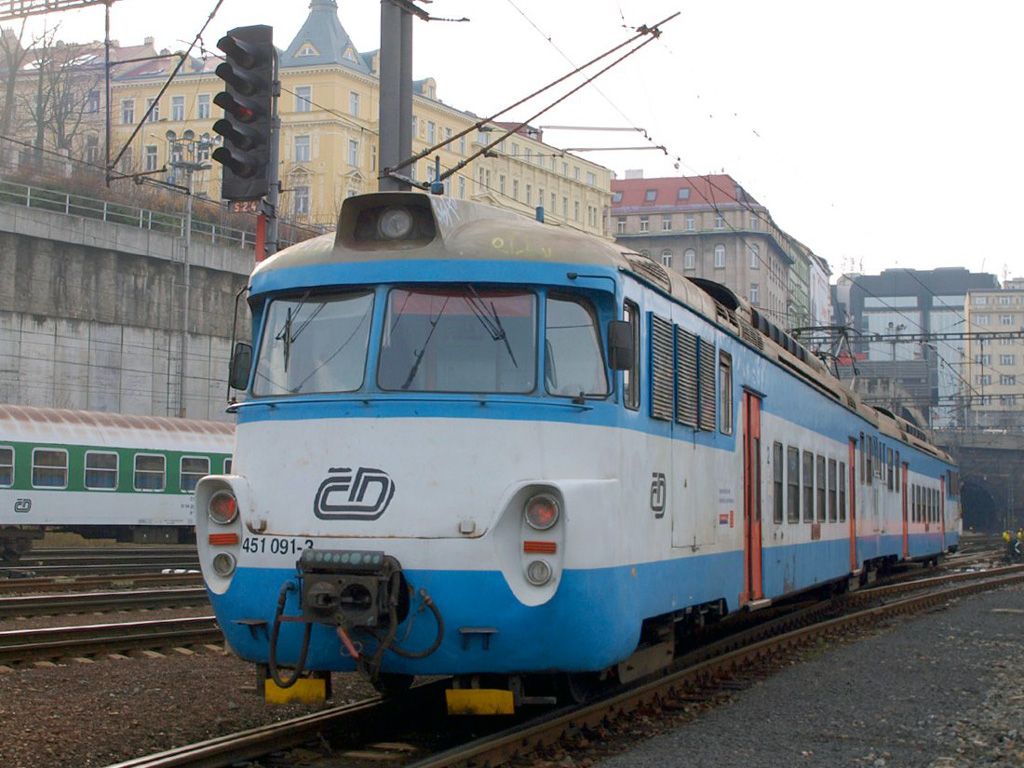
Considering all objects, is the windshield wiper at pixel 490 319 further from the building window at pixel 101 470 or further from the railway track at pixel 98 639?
the building window at pixel 101 470

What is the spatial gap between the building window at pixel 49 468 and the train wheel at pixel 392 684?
2132 centimetres

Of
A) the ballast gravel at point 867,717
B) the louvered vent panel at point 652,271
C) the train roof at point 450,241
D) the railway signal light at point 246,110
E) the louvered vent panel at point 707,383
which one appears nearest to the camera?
the ballast gravel at point 867,717

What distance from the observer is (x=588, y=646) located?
26.5 feet

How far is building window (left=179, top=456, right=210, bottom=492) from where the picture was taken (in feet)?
109

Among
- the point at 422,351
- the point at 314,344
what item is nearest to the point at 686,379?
the point at 422,351

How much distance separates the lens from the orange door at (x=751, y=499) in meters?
12.1

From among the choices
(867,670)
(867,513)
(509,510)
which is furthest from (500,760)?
(867,513)

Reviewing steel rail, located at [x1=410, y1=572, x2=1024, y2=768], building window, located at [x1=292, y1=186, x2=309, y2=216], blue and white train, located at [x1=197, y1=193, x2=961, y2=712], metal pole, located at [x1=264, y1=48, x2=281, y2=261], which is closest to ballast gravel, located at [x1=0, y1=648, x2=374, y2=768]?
blue and white train, located at [x1=197, y1=193, x2=961, y2=712]

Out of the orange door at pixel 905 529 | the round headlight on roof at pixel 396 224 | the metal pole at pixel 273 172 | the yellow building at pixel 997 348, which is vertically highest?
the yellow building at pixel 997 348

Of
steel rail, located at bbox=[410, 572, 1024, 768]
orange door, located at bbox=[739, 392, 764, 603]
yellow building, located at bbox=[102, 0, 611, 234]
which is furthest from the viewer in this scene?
yellow building, located at bbox=[102, 0, 611, 234]

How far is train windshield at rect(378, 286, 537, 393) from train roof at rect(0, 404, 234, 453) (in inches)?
868

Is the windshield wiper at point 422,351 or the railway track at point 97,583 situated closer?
the windshield wiper at point 422,351

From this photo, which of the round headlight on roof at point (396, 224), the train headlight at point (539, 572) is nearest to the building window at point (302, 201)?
the round headlight on roof at point (396, 224)

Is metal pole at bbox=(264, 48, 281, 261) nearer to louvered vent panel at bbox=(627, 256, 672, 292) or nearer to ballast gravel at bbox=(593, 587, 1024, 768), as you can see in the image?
louvered vent panel at bbox=(627, 256, 672, 292)
